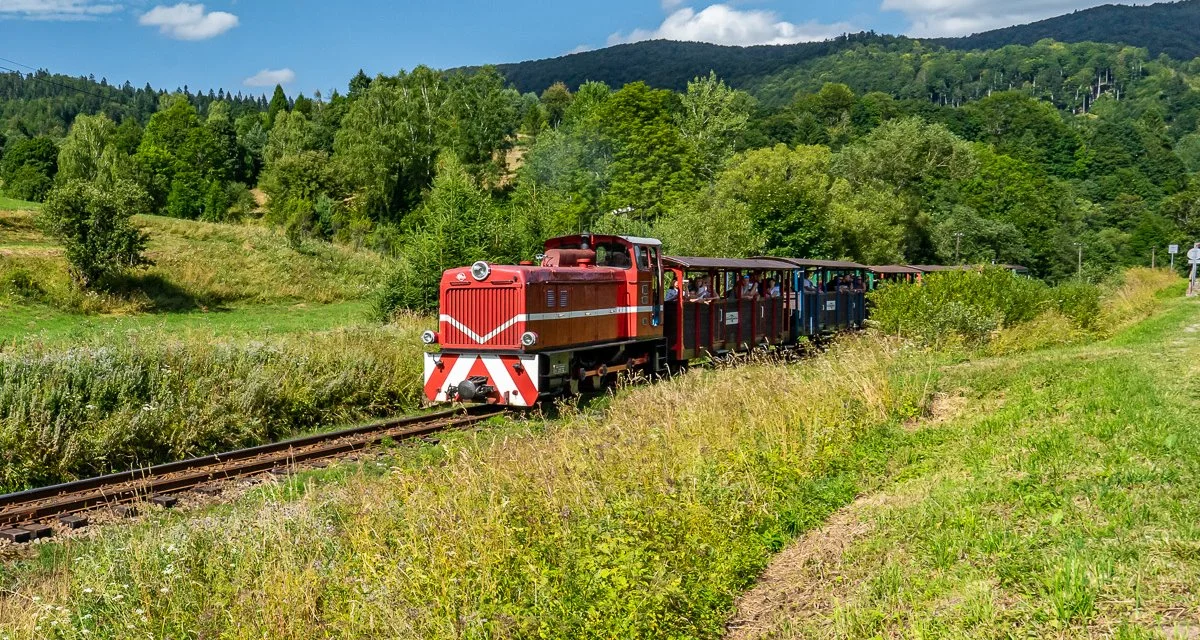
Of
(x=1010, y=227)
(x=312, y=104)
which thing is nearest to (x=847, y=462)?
(x=1010, y=227)

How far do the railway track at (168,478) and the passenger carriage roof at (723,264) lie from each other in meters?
6.41

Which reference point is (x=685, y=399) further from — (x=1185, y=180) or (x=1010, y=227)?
(x=1185, y=180)

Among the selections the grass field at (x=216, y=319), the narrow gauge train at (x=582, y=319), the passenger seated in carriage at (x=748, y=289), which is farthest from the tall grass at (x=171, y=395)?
the passenger seated in carriage at (x=748, y=289)

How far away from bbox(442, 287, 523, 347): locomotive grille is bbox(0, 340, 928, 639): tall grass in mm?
5316

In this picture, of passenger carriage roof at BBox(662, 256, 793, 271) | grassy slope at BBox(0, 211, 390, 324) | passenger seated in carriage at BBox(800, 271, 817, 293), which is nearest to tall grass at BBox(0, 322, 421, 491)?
passenger carriage roof at BBox(662, 256, 793, 271)

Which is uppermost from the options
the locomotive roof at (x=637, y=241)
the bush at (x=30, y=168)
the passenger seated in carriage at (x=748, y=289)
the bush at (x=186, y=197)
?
the bush at (x=30, y=168)

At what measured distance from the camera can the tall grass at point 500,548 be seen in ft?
17.7

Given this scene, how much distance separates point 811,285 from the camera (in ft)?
85.9

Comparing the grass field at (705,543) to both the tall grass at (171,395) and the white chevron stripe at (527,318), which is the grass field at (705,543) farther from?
the white chevron stripe at (527,318)

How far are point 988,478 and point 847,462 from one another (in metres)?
1.78

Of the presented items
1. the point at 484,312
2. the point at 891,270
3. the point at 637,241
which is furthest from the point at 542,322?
the point at 891,270

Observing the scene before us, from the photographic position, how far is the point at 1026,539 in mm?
6008

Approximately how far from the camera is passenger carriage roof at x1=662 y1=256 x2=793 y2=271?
62.7ft

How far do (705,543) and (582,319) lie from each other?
10213 mm
